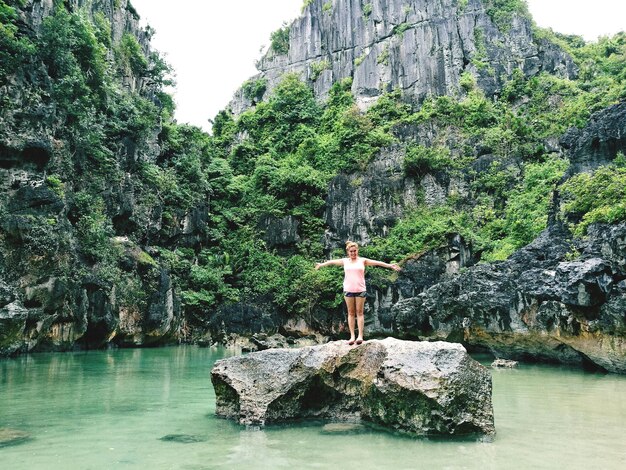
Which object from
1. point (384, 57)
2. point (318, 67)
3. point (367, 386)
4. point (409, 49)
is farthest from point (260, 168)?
point (367, 386)

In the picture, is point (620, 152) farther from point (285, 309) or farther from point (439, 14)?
point (439, 14)

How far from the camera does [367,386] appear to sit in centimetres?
610

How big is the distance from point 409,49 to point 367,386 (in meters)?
46.5

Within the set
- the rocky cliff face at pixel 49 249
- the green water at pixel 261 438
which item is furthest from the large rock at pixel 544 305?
the rocky cliff face at pixel 49 249

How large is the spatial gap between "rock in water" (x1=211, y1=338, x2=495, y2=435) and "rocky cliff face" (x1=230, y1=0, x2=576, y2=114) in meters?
42.2

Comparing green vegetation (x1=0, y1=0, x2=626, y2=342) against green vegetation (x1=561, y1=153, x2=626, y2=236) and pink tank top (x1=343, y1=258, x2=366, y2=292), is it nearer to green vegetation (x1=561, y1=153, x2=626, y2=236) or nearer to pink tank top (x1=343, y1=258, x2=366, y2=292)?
green vegetation (x1=561, y1=153, x2=626, y2=236)

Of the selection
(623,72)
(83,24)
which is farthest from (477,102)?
(83,24)

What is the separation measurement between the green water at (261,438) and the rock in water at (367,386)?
0.26 metres

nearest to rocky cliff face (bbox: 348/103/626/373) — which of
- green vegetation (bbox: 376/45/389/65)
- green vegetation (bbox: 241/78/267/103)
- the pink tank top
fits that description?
the pink tank top

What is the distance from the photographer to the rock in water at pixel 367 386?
5.32 metres

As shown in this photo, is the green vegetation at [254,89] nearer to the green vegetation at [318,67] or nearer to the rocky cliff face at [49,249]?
the green vegetation at [318,67]

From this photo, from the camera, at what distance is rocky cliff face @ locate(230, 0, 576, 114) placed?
4525cm

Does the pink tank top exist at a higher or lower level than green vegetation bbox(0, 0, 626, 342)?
lower

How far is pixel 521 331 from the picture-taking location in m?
15.4
